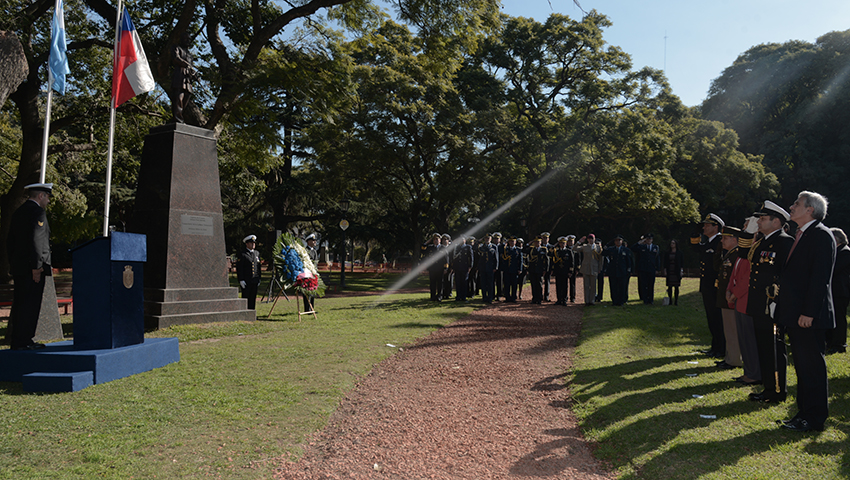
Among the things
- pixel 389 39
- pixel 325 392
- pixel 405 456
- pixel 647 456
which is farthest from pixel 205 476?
pixel 389 39

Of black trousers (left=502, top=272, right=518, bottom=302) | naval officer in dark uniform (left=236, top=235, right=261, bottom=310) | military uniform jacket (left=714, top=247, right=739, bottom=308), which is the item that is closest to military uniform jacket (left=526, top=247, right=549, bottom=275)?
black trousers (left=502, top=272, right=518, bottom=302)

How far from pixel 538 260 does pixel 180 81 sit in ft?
35.8

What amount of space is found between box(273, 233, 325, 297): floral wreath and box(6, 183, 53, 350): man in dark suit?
17.7 ft

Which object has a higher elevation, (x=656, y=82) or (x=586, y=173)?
(x=656, y=82)

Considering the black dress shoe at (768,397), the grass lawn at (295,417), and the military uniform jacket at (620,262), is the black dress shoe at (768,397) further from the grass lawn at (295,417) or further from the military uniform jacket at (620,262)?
the military uniform jacket at (620,262)

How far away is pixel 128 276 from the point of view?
6.66 meters

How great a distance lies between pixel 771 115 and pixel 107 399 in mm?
55422

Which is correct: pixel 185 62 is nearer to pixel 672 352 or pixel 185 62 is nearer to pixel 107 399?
pixel 107 399

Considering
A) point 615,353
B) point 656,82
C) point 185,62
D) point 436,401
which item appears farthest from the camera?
point 656,82

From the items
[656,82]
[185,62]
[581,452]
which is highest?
[656,82]

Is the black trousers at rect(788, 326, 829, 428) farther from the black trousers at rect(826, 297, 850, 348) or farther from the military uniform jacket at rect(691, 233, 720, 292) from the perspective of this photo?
the black trousers at rect(826, 297, 850, 348)

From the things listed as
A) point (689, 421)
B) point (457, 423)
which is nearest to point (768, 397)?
point (689, 421)

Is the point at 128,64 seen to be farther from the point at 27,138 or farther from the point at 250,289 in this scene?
the point at 27,138

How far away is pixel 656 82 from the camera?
31.8m
